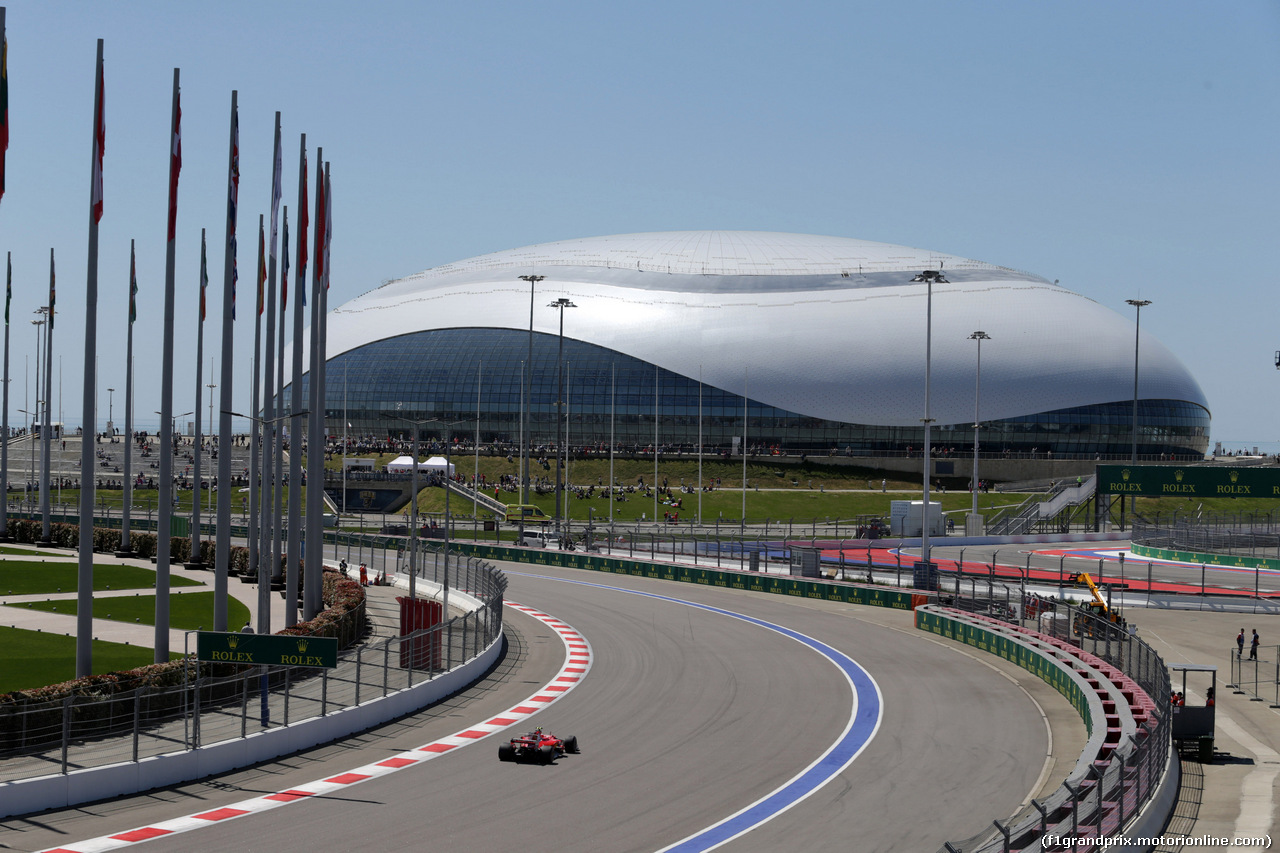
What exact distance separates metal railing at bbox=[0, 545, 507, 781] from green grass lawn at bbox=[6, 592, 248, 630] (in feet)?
35.7

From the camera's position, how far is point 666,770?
2211 centimetres

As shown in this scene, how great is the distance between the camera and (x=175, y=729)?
846 inches

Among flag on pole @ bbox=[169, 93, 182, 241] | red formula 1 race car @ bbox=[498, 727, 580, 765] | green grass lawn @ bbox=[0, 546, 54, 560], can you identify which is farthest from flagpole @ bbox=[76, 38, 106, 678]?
green grass lawn @ bbox=[0, 546, 54, 560]

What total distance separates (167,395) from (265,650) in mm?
7365

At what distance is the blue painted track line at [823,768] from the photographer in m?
18.2

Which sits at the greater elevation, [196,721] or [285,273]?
[285,273]

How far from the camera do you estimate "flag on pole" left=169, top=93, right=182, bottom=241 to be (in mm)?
27484

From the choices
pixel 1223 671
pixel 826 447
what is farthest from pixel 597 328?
pixel 1223 671

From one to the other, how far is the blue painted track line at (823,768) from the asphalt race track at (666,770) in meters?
0.21

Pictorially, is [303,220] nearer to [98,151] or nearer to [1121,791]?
[98,151]

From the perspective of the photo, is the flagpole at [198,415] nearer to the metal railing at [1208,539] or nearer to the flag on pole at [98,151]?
the flag on pole at [98,151]

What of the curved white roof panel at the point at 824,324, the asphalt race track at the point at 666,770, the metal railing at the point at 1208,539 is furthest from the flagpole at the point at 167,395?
the curved white roof panel at the point at 824,324

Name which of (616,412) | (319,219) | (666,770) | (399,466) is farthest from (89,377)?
(616,412)

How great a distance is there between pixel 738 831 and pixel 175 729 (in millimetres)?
9954
